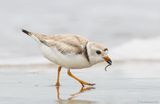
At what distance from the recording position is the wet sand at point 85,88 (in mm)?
6905

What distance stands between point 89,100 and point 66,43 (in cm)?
166

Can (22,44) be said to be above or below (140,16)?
below

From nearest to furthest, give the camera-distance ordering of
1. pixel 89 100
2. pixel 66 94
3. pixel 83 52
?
pixel 89 100 < pixel 66 94 < pixel 83 52

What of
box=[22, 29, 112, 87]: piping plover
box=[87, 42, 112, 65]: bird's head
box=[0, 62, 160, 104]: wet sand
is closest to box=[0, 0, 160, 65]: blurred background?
box=[0, 62, 160, 104]: wet sand

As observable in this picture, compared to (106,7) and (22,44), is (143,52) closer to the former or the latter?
(22,44)

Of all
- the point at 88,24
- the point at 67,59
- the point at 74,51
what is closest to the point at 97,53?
the point at 74,51

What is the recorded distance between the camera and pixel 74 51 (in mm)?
8172

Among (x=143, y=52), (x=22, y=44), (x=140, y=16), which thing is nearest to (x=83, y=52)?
(x=143, y=52)

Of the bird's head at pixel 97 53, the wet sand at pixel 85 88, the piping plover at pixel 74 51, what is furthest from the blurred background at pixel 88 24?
the bird's head at pixel 97 53

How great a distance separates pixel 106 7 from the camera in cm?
1734

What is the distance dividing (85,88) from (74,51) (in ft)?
1.72

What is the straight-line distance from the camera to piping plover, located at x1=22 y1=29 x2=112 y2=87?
26.6 ft

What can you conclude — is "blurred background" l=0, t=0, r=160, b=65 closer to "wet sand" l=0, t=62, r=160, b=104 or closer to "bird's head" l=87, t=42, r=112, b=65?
"wet sand" l=0, t=62, r=160, b=104

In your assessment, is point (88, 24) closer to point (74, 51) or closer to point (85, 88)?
point (74, 51)
